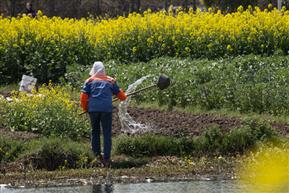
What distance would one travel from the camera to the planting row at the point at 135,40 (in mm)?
18812

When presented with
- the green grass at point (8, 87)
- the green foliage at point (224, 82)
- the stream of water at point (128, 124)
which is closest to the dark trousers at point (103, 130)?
the stream of water at point (128, 124)

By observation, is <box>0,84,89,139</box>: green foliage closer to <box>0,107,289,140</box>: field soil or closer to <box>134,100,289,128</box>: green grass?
<box>0,107,289,140</box>: field soil

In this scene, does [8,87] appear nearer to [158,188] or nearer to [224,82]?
[224,82]

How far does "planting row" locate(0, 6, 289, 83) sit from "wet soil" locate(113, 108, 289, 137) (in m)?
4.24

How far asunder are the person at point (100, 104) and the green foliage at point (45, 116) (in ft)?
3.36

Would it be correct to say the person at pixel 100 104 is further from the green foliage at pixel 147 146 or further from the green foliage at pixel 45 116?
the green foliage at pixel 45 116

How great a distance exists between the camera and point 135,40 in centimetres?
1967

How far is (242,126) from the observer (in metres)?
12.8

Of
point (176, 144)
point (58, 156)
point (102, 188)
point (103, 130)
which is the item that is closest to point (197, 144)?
point (176, 144)

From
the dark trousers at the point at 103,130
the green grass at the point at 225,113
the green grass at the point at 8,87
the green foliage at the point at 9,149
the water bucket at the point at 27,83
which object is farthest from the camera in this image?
the green grass at the point at 8,87

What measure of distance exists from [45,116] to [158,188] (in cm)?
332

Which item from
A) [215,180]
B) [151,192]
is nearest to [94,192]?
[151,192]

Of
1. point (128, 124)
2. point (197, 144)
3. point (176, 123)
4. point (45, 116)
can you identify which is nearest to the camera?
point (197, 144)

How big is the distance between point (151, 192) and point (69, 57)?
9.93m
